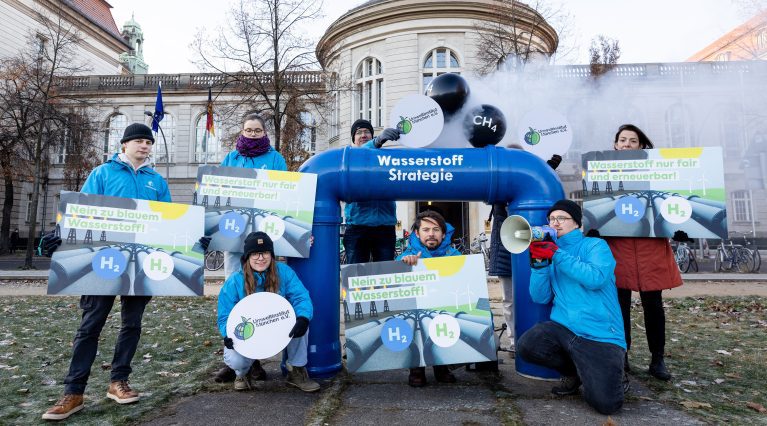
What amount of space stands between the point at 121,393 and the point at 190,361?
50.1 inches

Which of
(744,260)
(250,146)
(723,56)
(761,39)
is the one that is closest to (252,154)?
(250,146)

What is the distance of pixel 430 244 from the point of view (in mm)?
3961

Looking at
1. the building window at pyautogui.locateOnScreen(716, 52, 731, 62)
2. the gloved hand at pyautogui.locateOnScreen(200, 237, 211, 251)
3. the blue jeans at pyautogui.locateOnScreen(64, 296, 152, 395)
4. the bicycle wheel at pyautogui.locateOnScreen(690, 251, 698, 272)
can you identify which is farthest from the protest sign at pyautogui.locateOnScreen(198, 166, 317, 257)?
the bicycle wheel at pyautogui.locateOnScreen(690, 251, 698, 272)

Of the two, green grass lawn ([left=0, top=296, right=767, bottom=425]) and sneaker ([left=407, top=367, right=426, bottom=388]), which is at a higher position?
sneaker ([left=407, top=367, right=426, bottom=388])

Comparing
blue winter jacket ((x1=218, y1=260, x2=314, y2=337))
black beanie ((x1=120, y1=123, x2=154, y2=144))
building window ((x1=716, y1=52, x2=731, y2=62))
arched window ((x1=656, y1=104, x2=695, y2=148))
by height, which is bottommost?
blue winter jacket ((x1=218, y1=260, x2=314, y2=337))

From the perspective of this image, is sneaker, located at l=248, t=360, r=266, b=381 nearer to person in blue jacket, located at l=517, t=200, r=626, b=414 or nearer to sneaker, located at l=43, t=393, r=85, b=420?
sneaker, located at l=43, t=393, r=85, b=420

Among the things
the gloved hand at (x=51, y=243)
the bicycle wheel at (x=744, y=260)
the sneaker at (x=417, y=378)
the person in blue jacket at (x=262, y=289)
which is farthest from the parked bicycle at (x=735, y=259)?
the gloved hand at (x=51, y=243)

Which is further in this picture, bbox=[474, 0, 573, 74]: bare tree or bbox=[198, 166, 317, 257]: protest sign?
bbox=[474, 0, 573, 74]: bare tree

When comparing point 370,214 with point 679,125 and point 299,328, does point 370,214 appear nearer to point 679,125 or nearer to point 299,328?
point 299,328

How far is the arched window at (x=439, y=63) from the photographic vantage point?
2219 centimetres

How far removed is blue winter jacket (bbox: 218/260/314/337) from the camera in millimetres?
3564

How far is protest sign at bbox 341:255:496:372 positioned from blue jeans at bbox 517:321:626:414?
388 millimetres

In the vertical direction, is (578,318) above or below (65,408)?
above

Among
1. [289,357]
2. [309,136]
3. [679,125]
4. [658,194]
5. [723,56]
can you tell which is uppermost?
[309,136]
